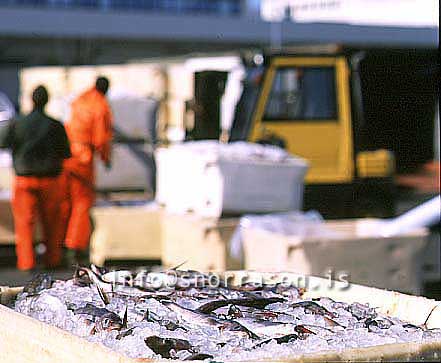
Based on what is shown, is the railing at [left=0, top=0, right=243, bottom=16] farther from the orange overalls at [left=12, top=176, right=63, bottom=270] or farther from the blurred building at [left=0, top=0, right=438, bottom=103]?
the orange overalls at [left=12, top=176, right=63, bottom=270]

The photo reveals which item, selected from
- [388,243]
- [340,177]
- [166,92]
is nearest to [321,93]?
[340,177]

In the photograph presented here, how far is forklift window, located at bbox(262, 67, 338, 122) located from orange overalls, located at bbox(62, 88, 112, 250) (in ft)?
6.65

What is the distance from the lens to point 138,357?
3.38 metres

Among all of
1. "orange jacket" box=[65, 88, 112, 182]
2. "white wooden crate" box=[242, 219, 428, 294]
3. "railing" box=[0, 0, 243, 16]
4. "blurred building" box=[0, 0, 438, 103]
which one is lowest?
"white wooden crate" box=[242, 219, 428, 294]

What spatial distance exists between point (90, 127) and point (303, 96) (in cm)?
263

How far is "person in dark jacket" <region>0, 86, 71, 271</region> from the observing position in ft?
35.7

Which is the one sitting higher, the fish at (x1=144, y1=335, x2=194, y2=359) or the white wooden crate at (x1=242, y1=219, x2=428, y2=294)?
the fish at (x1=144, y1=335, x2=194, y2=359)

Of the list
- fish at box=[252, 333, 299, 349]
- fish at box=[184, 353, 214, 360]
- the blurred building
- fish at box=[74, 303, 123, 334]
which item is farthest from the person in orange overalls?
the blurred building

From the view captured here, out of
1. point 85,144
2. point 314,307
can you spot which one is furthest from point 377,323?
point 85,144

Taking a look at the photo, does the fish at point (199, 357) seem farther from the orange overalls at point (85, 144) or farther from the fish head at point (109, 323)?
the orange overalls at point (85, 144)

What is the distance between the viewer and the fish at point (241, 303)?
3965mm

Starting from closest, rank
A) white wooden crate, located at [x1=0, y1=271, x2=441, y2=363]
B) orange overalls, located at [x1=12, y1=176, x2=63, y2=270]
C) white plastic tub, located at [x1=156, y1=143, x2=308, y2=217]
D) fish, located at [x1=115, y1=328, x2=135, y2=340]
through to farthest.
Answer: white wooden crate, located at [x1=0, y1=271, x2=441, y2=363], fish, located at [x1=115, y1=328, x2=135, y2=340], white plastic tub, located at [x1=156, y1=143, x2=308, y2=217], orange overalls, located at [x1=12, y1=176, x2=63, y2=270]

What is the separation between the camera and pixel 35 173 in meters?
10.9

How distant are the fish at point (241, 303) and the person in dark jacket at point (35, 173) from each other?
22.8 ft
